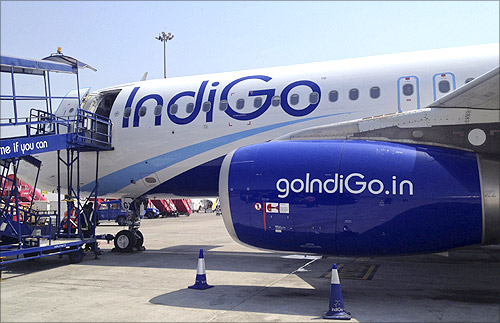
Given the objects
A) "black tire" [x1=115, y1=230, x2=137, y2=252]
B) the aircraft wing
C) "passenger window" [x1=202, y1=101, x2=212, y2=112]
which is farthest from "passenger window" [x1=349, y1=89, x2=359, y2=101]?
"black tire" [x1=115, y1=230, x2=137, y2=252]

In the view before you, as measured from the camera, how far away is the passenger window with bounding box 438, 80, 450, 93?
30.8ft

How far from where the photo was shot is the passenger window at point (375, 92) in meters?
9.95

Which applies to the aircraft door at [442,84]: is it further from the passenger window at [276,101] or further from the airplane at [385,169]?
the passenger window at [276,101]

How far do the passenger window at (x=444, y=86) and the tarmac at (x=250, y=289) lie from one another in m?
3.84

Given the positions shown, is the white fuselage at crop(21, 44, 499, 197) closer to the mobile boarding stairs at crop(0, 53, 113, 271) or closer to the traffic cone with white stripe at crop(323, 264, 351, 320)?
the mobile boarding stairs at crop(0, 53, 113, 271)

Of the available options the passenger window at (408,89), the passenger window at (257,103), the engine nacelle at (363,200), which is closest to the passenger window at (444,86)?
the passenger window at (408,89)

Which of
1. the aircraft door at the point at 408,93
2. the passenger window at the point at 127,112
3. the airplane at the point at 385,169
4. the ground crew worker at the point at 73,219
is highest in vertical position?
the passenger window at the point at 127,112

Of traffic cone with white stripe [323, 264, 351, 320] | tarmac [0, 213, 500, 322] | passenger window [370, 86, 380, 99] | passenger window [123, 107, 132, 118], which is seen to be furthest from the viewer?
passenger window [123, 107, 132, 118]

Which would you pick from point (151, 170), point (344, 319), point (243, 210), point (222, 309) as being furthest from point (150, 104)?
point (344, 319)

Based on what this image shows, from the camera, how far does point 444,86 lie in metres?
9.44

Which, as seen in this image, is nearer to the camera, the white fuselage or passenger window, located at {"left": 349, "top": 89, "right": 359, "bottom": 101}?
the white fuselage

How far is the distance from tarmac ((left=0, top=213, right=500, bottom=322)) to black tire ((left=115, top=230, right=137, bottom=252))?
99cm

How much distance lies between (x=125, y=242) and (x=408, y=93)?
9.00 m

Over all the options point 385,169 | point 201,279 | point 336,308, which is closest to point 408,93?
point 385,169
